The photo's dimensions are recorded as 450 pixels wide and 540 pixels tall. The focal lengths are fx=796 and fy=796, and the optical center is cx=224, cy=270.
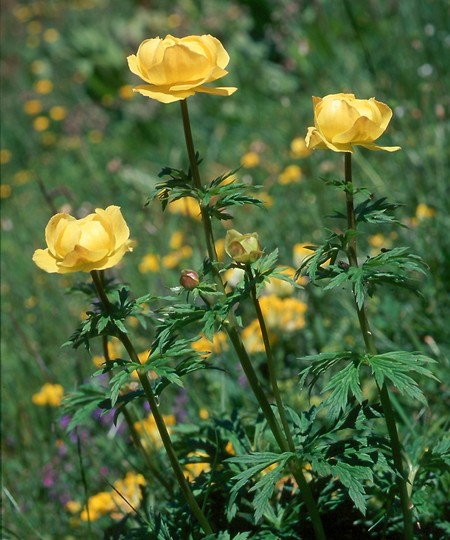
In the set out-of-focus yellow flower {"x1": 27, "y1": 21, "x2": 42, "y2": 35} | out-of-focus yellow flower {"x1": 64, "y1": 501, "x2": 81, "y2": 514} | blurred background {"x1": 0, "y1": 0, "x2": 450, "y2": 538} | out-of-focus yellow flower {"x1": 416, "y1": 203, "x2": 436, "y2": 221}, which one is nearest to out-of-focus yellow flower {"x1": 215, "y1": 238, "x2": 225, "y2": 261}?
blurred background {"x1": 0, "y1": 0, "x2": 450, "y2": 538}

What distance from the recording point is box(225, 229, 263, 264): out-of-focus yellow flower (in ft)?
3.86

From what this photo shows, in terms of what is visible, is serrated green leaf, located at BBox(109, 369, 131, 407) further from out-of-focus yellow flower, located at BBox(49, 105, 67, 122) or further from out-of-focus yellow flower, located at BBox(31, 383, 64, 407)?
out-of-focus yellow flower, located at BBox(49, 105, 67, 122)

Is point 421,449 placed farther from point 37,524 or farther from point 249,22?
point 249,22

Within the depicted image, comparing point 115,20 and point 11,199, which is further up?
point 115,20

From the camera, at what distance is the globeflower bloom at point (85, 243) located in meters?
1.11

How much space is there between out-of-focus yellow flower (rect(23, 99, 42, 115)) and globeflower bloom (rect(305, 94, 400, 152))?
15.0 feet

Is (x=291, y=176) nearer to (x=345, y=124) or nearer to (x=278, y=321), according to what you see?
(x=278, y=321)

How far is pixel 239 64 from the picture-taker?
4.68m

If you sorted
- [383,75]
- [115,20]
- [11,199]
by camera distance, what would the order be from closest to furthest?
[383,75], [11,199], [115,20]

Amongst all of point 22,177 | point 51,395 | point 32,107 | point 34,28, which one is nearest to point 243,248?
point 51,395

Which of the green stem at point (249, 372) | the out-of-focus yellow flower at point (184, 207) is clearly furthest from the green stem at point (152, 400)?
the out-of-focus yellow flower at point (184, 207)

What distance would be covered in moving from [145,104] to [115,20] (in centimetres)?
156

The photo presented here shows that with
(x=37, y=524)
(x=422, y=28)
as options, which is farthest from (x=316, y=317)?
(x=422, y=28)

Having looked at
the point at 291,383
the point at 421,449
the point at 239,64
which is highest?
the point at 239,64
